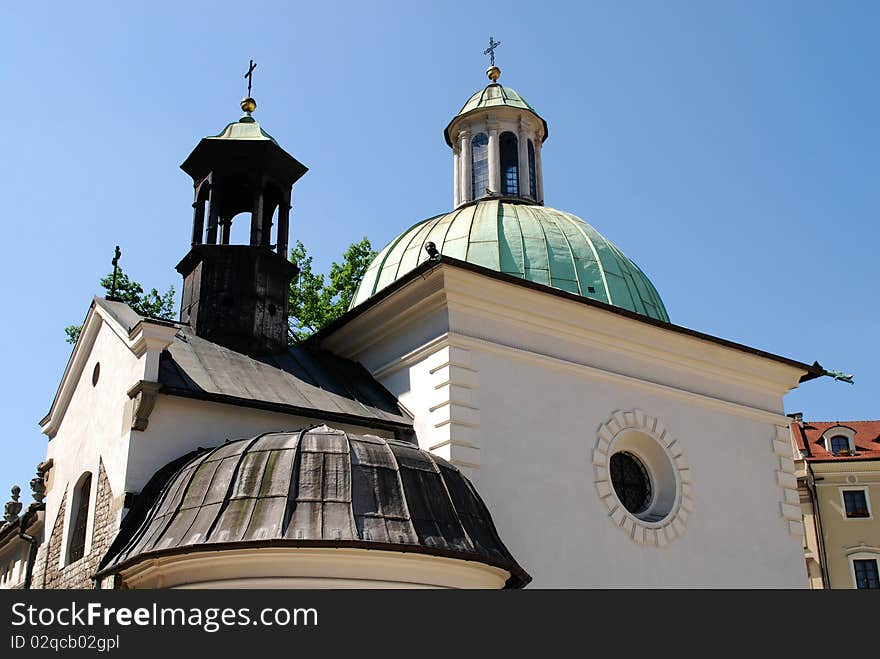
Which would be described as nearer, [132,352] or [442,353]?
[132,352]

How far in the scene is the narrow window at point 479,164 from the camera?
64.1 ft

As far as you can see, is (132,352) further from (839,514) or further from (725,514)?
(839,514)

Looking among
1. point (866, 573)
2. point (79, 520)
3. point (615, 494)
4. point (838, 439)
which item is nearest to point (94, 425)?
point (79, 520)

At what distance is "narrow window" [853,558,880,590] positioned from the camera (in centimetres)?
3009

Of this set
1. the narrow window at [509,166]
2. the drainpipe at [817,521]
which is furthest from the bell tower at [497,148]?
the drainpipe at [817,521]

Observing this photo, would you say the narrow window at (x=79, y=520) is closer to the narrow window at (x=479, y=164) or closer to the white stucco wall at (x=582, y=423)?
the white stucco wall at (x=582, y=423)

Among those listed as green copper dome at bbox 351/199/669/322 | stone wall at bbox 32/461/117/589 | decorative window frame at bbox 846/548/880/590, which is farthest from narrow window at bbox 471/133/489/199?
decorative window frame at bbox 846/548/880/590

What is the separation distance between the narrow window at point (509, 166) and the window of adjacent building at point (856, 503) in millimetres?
17692

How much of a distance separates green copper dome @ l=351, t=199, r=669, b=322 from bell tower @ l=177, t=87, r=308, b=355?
2589 mm

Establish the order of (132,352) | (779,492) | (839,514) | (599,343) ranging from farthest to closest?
(839,514) → (779,492) → (599,343) → (132,352)

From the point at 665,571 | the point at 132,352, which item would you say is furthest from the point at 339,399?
the point at 665,571

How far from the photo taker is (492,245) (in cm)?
1630
